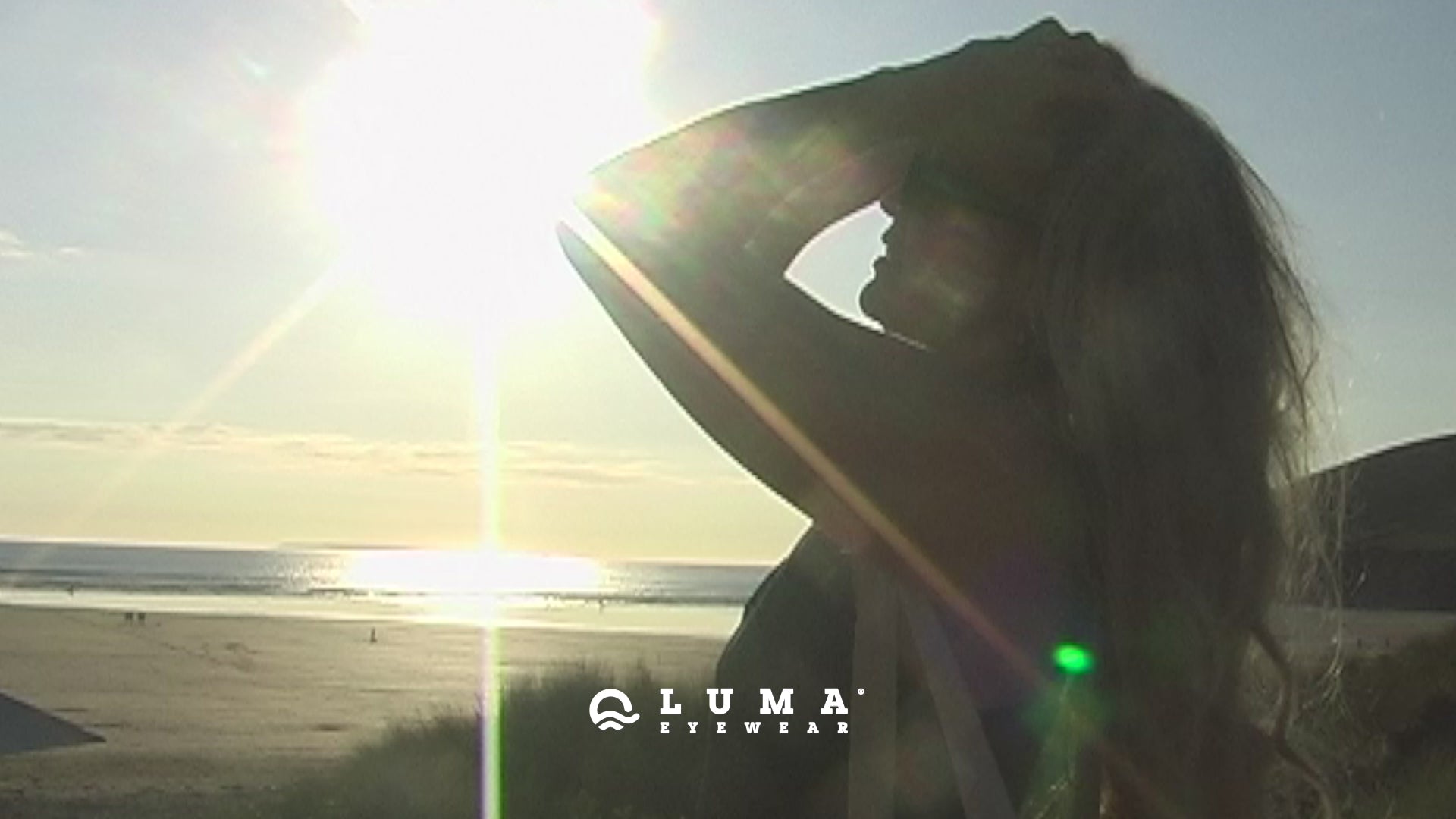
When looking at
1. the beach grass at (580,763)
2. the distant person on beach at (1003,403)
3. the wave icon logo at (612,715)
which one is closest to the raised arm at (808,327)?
the distant person on beach at (1003,403)

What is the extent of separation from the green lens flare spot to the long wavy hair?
2cm

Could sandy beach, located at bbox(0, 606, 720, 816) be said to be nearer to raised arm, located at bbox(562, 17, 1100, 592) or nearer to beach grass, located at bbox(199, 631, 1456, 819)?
beach grass, located at bbox(199, 631, 1456, 819)

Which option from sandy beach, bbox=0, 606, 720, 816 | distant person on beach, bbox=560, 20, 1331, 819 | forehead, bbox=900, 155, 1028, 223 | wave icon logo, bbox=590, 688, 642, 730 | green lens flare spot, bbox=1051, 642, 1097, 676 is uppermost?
sandy beach, bbox=0, 606, 720, 816

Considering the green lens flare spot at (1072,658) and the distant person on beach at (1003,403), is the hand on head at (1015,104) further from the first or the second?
the green lens flare spot at (1072,658)

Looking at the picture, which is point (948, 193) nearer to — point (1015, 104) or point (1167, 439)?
point (1015, 104)

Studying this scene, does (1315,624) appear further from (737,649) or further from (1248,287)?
(737,649)

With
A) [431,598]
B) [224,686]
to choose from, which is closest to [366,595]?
[431,598]

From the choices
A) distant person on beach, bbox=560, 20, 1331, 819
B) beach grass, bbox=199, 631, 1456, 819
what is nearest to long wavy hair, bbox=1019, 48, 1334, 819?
distant person on beach, bbox=560, 20, 1331, 819

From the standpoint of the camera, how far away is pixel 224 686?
83.4ft

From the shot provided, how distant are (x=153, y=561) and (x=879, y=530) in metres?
124

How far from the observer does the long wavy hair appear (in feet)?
4.33

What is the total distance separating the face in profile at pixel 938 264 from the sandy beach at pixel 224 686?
11.1 meters

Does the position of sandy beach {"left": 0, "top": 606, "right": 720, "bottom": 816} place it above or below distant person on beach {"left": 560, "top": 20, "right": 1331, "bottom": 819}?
above

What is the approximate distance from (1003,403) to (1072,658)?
234mm
